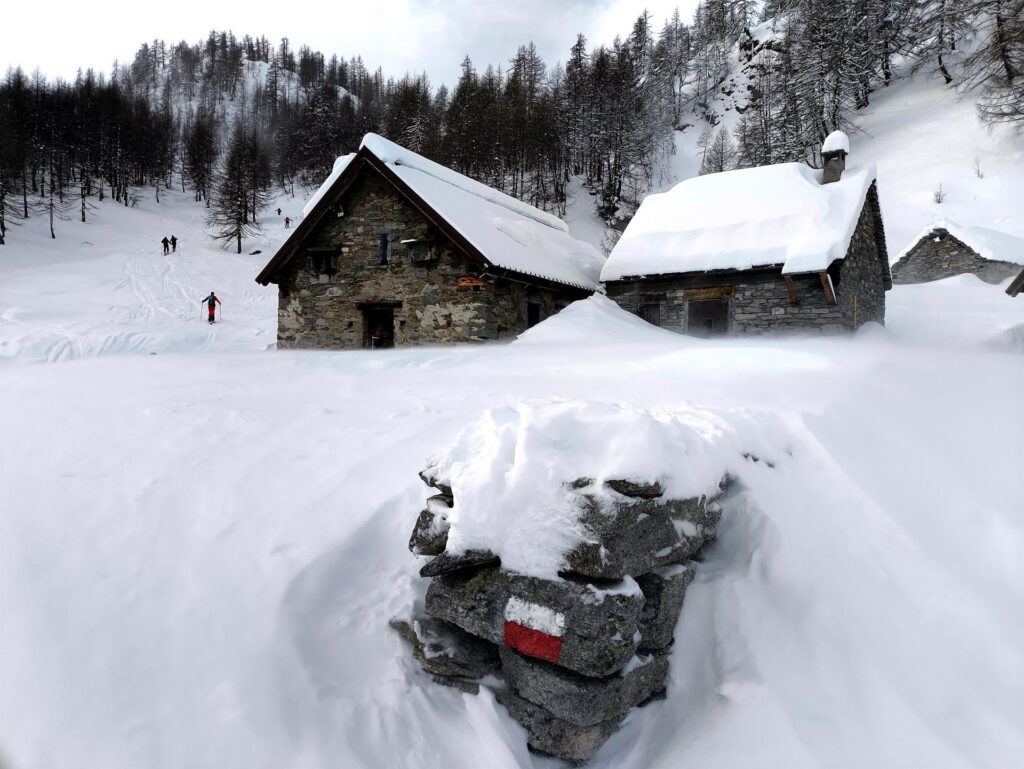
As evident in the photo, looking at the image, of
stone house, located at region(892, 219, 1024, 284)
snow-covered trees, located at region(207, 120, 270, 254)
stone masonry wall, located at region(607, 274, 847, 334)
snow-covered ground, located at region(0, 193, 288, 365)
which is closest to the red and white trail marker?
stone masonry wall, located at region(607, 274, 847, 334)

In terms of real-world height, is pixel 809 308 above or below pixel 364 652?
above

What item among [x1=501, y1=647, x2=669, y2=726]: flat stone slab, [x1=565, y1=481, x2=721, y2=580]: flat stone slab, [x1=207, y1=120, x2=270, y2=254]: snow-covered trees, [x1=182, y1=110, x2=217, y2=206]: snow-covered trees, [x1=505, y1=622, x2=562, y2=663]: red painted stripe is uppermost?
[x1=182, y1=110, x2=217, y2=206]: snow-covered trees

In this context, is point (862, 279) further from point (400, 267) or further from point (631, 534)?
point (631, 534)

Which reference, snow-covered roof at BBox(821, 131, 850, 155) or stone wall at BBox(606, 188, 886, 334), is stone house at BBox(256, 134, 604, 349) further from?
snow-covered roof at BBox(821, 131, 850, 155)

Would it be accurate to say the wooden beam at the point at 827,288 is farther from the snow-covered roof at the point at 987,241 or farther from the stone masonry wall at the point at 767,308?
the snow-covered roof at the point at 987,241

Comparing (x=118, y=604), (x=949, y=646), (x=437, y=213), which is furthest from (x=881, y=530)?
(x=437, y=213)

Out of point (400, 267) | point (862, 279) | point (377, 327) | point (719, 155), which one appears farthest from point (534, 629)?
point (719, 155)

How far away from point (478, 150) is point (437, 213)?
1270 inches

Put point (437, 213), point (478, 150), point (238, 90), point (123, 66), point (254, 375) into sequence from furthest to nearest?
1. point (123, 66)
2. point (238, 90)
3. point (478, 150)
4. point (437, 213)
5. point (254, 375)

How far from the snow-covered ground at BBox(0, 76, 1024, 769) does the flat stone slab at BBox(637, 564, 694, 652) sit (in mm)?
185

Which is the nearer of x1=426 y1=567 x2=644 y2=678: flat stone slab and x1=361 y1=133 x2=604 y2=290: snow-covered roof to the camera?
x1=426 y1=567 x2=644 y2=678: flat stone slab

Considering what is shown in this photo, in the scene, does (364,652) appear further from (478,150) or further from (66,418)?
(478,150)

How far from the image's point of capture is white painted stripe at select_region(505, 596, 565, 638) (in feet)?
8.43

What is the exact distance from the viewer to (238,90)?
285ft
